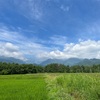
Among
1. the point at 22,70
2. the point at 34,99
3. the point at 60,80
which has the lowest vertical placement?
the point at 34,99

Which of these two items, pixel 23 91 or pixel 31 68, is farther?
pixel 31 68

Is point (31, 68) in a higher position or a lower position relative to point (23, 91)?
higher

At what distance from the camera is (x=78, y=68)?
75.9 m

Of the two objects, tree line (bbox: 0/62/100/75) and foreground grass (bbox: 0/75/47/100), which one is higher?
tree line (bbox: 0/62/100/75)

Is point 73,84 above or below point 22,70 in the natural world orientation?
below

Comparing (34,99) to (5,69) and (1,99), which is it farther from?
(5,69)

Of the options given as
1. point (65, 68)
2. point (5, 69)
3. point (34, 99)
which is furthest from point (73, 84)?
point (65, 68)

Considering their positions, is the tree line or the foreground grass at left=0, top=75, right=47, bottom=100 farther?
the tree line

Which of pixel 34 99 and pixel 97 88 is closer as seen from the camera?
pixel 97 88

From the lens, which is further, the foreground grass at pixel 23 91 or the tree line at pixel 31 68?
the tree line at pixel 31 68

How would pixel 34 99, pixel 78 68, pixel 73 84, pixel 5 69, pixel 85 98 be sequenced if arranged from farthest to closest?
pixel 78 68, pixel 5 69, pixel 73 84, pixel 34 99, pixel 85 98

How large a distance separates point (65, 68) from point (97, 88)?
233 feet

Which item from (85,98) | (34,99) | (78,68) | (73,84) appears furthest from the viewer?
(78,68)

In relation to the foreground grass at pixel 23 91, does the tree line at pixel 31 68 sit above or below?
above
